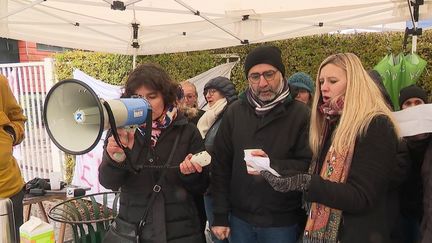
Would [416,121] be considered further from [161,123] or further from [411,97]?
[411,97]

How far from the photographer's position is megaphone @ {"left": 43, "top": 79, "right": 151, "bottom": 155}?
141 cm

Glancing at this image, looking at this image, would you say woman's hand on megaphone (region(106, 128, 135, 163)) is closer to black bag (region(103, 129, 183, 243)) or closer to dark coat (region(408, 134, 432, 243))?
black bag (region(103, 129, 183, 243))

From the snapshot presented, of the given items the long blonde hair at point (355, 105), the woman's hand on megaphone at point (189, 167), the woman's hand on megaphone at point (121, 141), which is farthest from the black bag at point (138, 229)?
the long blonde hair at point (355, 105)

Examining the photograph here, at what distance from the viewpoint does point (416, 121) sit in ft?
5.58

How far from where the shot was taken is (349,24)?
4230 mm

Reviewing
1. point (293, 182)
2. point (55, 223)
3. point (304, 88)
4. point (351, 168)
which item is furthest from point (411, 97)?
point (55, 223)

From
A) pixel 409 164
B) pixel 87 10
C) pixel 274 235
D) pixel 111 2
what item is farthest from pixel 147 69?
pixel 87 10

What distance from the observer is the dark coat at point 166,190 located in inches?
72.6

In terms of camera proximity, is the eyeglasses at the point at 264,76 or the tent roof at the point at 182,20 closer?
the eyeglasses at the point at 264,76

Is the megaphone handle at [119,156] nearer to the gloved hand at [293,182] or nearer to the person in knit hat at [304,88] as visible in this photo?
the gloved hand at [293,182]

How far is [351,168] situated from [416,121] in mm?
370

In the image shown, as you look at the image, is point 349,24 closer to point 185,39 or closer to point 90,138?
point 185,39

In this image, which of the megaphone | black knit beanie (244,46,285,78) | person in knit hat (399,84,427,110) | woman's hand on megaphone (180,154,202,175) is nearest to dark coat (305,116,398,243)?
woman's hand on megaphone (180,154,202,175)

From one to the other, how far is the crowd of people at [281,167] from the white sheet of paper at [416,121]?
77 millimetres
